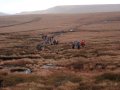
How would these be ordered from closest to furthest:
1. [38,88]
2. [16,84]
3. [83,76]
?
[38,88]
[16,84]
[83,76]

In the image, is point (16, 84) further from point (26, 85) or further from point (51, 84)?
point (51, 84)

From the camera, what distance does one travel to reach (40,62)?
37.9 metres

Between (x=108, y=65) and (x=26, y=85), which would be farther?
(x=108, y=65)

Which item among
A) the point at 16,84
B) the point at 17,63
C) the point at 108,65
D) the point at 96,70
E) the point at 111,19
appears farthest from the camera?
the point at 111,19

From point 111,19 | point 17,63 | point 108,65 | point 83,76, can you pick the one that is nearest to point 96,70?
point 108,65

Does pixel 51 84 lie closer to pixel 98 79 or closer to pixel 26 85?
pixel 26 85

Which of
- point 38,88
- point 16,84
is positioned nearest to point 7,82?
point 16,84

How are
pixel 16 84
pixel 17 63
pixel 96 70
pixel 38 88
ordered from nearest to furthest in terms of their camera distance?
pixel 38 88 → pixel 16 84 → pixel 96 70 → pixel 17 63

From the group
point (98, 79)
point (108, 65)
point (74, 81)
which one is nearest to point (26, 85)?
point (74, 81)

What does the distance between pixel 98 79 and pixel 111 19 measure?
143 m

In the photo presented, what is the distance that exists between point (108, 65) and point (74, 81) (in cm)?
904

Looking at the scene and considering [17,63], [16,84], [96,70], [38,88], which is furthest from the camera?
[17,63]

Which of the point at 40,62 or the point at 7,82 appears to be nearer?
the point at 7,82

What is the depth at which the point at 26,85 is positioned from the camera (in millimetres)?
23266
